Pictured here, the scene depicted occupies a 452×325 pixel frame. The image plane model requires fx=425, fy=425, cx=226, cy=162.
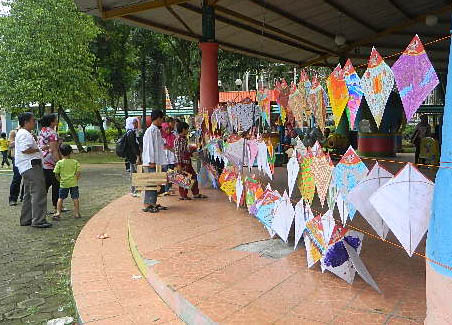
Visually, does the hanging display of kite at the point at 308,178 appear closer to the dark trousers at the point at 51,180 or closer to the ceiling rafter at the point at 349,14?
the dark trousers at the point at 51,180

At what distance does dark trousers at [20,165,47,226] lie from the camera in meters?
6.73

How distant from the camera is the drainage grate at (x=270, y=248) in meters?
4.48

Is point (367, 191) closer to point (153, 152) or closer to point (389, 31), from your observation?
point (153, 152)

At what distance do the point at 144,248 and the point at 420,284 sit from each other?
111 inches

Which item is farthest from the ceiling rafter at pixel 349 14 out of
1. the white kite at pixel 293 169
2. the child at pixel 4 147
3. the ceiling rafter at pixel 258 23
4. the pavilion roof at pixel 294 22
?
the child at pixel 4 147

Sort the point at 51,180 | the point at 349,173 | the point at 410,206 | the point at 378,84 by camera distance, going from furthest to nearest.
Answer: the point at 51,180, the point at 349,173, the point at 378,84, the point at 410,206

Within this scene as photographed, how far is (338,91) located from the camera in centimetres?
348

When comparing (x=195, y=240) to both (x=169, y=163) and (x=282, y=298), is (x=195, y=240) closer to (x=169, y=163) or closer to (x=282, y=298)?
(x=282, y=298)

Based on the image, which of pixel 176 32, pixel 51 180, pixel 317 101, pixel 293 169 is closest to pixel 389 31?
pixel 176 32

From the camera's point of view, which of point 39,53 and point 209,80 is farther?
point 39,53

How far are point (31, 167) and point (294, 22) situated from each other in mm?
6993

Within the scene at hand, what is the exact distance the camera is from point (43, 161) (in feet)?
24.7

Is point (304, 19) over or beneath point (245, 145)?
over

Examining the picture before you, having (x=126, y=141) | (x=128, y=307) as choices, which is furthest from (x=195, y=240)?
(x=126, y=141)
